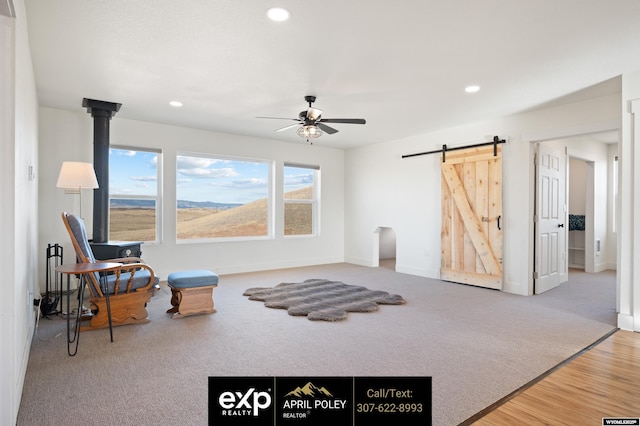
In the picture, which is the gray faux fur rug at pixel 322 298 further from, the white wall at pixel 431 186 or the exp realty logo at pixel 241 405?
the white wall at pixel 431 186

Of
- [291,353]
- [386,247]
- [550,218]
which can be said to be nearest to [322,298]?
[291,353]

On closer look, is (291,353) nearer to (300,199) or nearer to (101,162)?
(101,162)

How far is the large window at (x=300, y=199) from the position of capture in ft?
24.2

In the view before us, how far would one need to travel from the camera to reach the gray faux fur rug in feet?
12.9

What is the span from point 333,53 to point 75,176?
3.16 m

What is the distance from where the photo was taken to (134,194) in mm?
5609

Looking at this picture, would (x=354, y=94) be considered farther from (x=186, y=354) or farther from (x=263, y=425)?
(x=263, y=425)

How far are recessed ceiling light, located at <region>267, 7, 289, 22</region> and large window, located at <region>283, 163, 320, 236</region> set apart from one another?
15.2ft

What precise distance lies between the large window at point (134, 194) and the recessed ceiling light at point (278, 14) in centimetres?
394

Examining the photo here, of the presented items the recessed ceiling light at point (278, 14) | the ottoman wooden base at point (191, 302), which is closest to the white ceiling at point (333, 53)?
the recessed ceiling light at point (278, 14)

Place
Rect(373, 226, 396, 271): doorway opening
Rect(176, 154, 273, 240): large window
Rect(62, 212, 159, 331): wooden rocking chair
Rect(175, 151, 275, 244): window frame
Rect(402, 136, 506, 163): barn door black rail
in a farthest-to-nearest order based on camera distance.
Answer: Rect(373, 226, 396, 271): doorway opening → Rect(176, 154, 273, 240): large window → Rect(175, 151, 275, 244): window frame → Rect(402, 136, 506, 163): barn door black rail → Rect(62, 212, 159, 331): wooden rocking chair

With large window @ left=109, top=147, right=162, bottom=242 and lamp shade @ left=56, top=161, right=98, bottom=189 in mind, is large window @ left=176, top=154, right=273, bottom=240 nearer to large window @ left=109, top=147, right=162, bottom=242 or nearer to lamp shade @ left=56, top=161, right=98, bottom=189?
large window @ left=109, top=147, right=162, bottom=242

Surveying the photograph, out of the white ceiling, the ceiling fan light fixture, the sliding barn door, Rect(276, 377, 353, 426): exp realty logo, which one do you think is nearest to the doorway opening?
the sliding barn door

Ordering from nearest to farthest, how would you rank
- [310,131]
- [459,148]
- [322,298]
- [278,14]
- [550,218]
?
1. [278,14]
2. [310,131]
3. [322,298]
4. [550,218]
5. [459,148]
